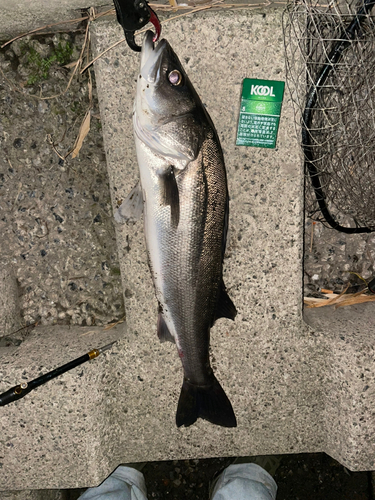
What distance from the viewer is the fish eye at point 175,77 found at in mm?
1622

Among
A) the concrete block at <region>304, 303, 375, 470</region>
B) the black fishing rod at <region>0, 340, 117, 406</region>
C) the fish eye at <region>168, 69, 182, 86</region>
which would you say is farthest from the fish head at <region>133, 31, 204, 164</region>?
the concrete block at <region>304, 303, 375, 470</region>

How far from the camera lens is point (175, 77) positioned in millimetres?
Result: 1626

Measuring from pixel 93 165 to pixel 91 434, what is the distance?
173cm

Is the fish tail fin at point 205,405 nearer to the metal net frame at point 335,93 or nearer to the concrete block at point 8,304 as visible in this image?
the concrete block at point 8,304

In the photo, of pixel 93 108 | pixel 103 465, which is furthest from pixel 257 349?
pixel 93 108

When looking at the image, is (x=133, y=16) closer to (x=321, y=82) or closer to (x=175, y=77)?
(x=175, y=77)

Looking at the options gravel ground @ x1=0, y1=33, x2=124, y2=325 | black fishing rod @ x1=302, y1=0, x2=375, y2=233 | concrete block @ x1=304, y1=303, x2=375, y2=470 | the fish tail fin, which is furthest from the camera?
gravel ground @ x1=0, y1=33, x2=124, y2=325

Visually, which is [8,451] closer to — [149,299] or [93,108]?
[149,299]

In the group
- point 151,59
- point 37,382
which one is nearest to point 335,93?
point 151,59

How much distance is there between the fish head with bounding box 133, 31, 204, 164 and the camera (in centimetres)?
161

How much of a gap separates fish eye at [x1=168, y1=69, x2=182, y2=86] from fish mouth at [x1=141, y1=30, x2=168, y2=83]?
0.06 meters

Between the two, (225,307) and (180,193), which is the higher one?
(180,193)

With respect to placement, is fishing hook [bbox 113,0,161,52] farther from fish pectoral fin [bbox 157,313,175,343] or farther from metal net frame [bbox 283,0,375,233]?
fish pectoral fin [bbox 157,313,175,343]

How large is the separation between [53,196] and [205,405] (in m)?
1.69
